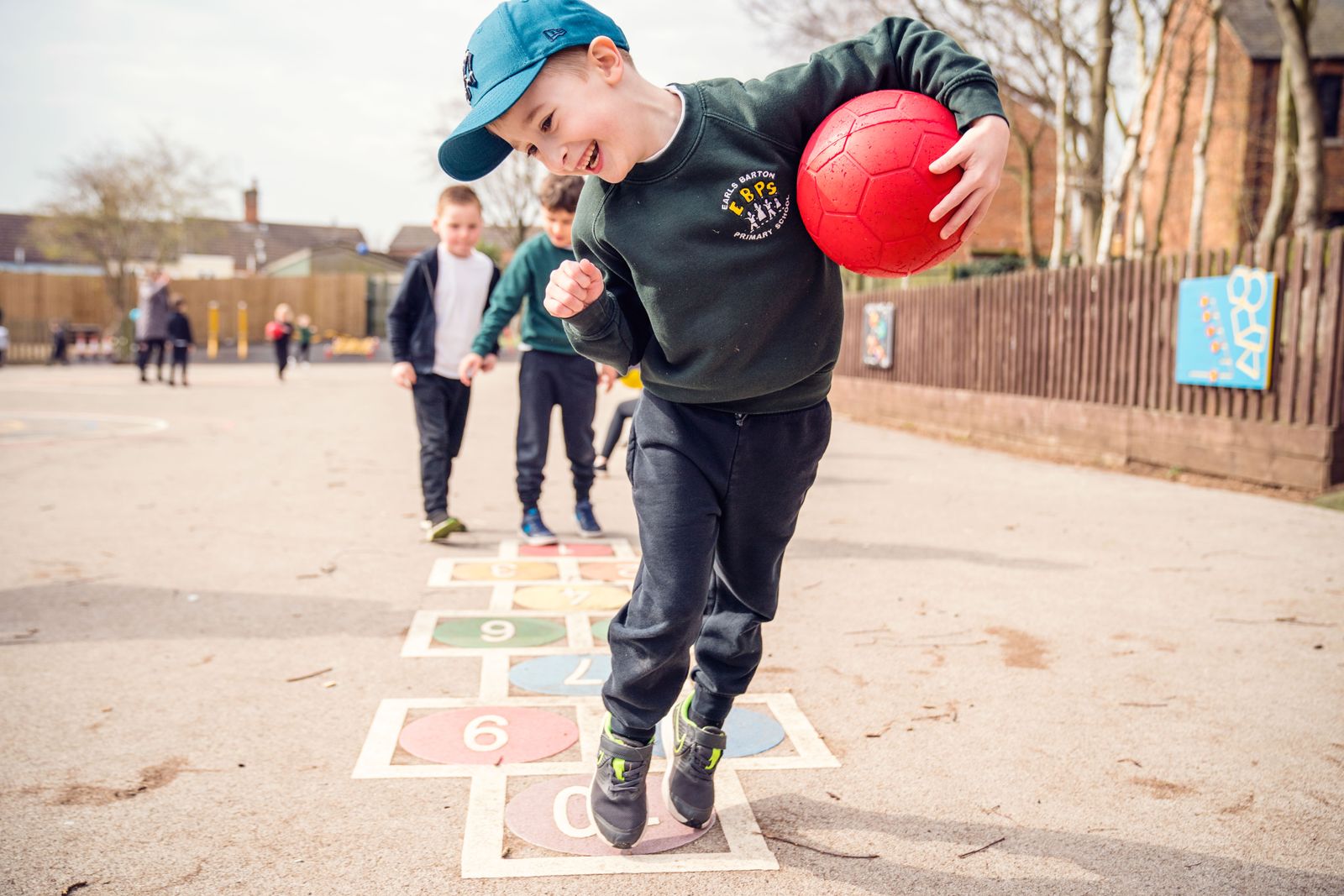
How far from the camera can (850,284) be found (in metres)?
29.2

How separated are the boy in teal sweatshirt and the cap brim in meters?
3.50

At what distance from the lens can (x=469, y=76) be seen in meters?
2.47

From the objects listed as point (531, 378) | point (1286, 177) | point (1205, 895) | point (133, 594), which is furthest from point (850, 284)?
→ point (1205, 895)

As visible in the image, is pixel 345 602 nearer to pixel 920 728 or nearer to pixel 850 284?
pixel 920 728

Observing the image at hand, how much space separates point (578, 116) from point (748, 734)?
1937 mm

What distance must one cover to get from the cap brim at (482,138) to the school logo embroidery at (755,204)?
50 cm

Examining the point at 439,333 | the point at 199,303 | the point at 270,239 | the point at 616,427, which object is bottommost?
the point at 616,427

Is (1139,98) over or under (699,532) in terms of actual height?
over

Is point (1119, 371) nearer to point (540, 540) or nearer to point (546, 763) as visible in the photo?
point (540, 540)

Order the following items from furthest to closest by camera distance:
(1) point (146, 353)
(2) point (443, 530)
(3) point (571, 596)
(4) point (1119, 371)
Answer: (1) point (146, 353) < (4) point (1119, 371) < (2) point (443, 530) < (3) point (571, 596)

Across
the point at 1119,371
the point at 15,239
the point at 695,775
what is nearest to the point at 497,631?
the point at 695,775

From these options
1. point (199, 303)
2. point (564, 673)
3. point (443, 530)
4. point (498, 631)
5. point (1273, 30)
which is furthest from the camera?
point (199, 303)

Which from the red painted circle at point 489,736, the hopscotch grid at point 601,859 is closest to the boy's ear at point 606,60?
the hopscotch grid at point 601,859

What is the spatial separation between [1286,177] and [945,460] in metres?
7.59
